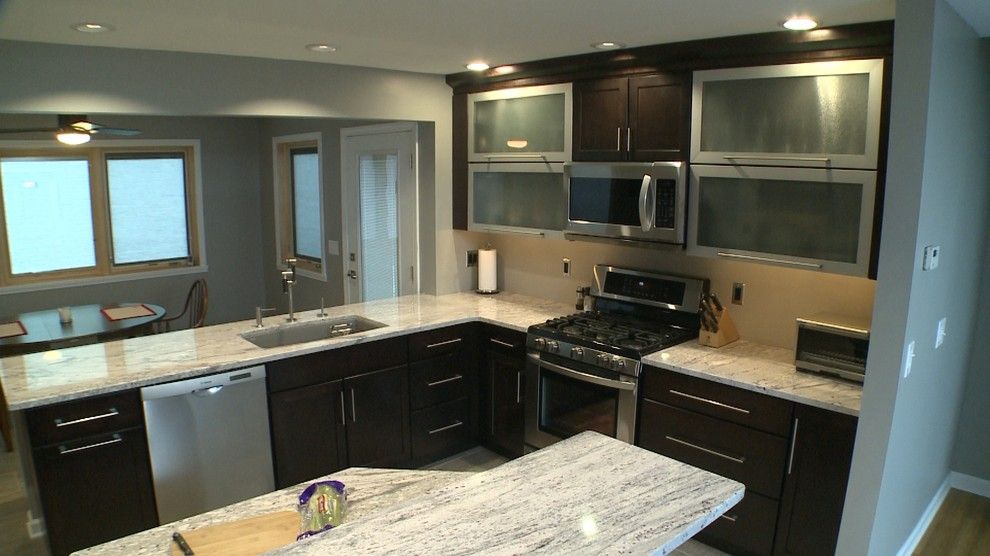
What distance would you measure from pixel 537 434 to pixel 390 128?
2437 millimetres

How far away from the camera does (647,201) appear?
3215mm

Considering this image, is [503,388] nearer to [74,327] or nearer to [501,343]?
[501,343]

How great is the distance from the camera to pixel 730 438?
2.86m

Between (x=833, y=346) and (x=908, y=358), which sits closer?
(x=908, y=358)

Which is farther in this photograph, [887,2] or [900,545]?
[900,545]

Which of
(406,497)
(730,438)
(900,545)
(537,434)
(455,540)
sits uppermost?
(455,540)

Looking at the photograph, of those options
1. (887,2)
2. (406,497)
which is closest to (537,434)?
(406,497)

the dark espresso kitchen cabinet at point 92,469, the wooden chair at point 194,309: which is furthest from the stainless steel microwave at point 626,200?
the wooden chair at point 194,309

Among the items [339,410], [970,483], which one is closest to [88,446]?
[339,410]

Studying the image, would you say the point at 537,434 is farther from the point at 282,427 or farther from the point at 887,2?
the point at 887,2

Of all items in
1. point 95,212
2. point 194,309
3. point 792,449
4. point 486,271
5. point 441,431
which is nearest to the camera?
point 792,449

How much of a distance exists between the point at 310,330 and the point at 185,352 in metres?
0.78

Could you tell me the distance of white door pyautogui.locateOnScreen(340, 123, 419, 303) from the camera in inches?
Answer: 179

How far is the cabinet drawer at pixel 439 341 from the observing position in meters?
3.67
